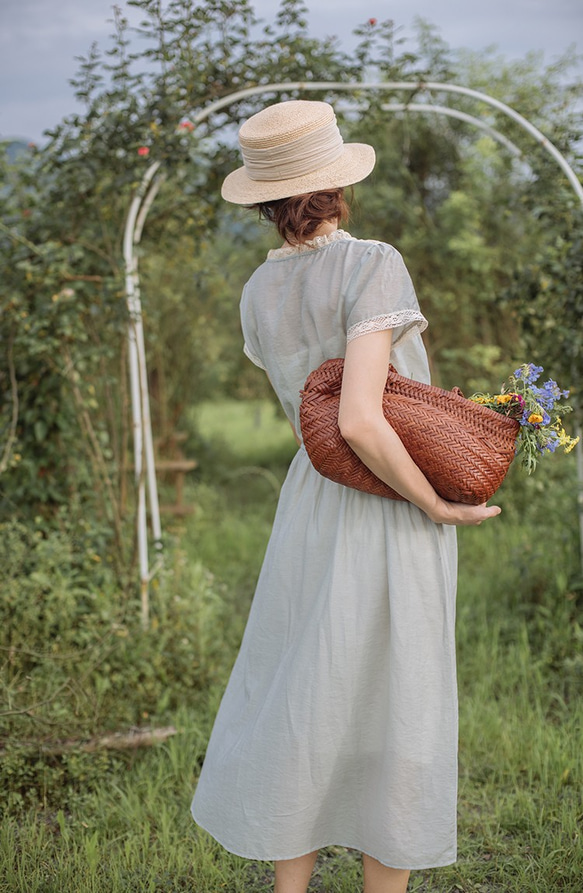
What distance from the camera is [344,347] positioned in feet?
5.47

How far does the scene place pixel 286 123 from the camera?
168 cm

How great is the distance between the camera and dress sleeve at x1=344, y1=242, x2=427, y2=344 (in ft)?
5.05

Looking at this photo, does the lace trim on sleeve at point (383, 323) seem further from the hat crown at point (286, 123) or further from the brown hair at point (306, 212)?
the hat crown at point (286, 123)

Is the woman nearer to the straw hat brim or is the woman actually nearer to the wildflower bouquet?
the straw hat brim

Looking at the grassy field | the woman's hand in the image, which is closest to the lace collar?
the woman's hand

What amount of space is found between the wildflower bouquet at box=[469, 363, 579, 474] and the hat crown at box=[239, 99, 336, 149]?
2.13ft

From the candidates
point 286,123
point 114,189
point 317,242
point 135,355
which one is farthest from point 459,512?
point 114,189

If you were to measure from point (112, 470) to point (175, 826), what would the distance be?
6.10 feet

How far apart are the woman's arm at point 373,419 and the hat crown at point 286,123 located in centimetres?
47

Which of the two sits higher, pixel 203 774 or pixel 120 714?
pixel 203 774

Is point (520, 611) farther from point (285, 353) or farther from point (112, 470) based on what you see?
point (285, 353)

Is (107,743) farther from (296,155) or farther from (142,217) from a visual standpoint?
(142,217)

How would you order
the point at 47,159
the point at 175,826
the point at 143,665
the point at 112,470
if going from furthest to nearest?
the point at 112,470, the point at 47,159, the point at 143,665, the point at 175,826

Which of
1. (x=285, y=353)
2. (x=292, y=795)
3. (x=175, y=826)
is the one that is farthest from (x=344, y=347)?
(x=175, y=826)
